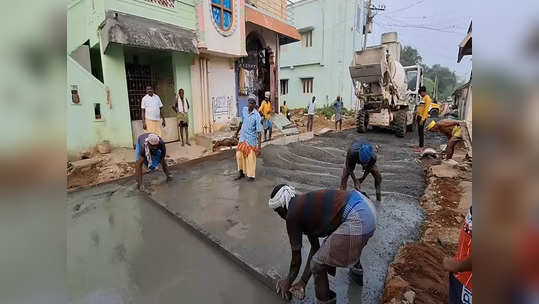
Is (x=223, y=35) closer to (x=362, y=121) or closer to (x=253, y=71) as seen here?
(x=253, y=71)

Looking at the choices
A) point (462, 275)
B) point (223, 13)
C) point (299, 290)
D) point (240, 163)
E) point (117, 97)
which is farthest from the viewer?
point (223, 13)

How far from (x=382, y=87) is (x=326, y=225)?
31.0 ft

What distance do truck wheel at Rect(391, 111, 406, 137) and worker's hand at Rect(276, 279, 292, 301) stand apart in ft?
33.4

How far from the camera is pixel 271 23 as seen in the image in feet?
38.8

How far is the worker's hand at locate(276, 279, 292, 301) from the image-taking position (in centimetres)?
254

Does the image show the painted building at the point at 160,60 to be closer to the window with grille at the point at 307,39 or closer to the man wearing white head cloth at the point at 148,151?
the man wearing white head cloth at the point at 148,151

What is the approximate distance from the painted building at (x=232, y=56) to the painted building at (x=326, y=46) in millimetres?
5956

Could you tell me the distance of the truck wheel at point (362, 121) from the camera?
1182 centimetres

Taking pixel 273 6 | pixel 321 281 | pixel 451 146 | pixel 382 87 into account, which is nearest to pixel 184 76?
pixel 273 6

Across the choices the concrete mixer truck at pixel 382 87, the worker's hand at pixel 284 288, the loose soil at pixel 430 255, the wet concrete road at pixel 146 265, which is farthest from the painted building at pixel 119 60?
the loose soil at pixel 430 255

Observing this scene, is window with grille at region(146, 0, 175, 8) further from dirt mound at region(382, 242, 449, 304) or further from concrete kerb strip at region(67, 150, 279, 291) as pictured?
dirt mound at region(382, 242, 449, 304)

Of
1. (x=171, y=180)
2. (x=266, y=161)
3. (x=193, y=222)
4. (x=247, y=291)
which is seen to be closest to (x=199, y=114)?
(x=266, y=161)
